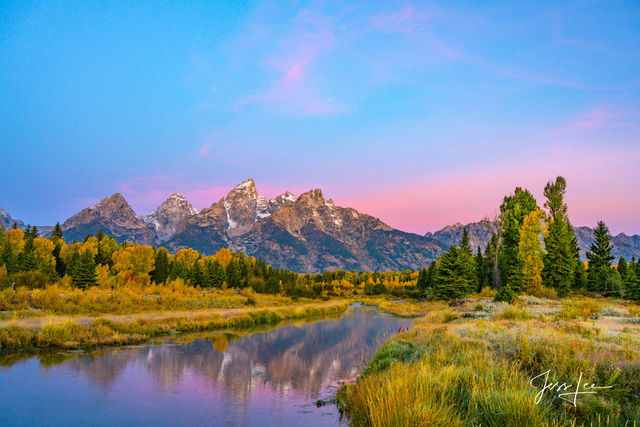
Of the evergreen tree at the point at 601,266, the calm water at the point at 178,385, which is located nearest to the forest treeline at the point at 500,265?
the evergreen tree at the point at 601,266

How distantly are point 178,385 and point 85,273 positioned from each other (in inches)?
1953

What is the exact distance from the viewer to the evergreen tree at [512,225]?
53847 mm

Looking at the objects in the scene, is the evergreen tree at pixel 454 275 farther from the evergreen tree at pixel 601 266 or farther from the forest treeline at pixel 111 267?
the forest treeline at pixel 111 267

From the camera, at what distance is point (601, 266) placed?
58719mm

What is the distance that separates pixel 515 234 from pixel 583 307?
30.7 m

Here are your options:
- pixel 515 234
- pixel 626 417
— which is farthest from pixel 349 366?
pixel 515 234

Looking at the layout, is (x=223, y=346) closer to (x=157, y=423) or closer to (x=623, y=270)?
(x=157, y=423)

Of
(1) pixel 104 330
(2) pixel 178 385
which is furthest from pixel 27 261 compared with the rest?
(2) pixel 178 385

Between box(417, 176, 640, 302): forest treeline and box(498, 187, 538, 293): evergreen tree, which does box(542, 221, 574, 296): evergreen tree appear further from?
box(498, 187, 538, 293): evergreen tree

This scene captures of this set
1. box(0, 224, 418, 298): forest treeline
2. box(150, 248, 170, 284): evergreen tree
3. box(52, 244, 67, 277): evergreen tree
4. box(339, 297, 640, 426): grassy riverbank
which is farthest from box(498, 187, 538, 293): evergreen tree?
box(52, 244, 67, 277): evergreen tree

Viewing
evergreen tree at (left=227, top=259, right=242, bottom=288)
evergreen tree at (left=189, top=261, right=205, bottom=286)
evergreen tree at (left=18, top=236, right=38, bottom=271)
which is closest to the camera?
evergreen tree at (left=18, top=236, right=38, bottom=271)

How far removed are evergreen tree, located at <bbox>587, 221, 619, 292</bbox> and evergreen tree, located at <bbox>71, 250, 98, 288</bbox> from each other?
250ft

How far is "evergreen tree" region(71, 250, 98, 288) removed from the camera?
56.4 meters

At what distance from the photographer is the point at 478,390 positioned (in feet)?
28.8
